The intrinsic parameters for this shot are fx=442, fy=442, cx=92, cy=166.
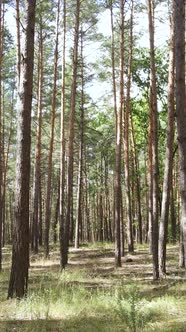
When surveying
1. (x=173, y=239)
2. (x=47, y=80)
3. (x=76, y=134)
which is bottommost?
(x=173, y=239)

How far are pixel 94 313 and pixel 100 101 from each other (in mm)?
20441

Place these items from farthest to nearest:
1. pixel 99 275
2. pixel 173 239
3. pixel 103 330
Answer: pixel 173 239, pixel 99 275, pixel 103 330

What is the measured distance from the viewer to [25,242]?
784 cm

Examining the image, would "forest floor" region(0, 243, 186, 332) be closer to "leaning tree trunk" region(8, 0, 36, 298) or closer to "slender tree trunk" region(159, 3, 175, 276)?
"leaning tree trunk" region(8, 0, 36, 298)

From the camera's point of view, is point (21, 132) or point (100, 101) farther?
point (100, 101)

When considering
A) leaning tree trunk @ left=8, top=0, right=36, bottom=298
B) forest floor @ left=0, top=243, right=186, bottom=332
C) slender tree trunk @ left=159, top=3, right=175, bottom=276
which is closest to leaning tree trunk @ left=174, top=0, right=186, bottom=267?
forest floor @ left=0, top=243, right=186, bottom=332

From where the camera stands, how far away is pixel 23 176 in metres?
7.96

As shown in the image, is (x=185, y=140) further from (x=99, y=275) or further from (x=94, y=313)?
(x=99, y=275)

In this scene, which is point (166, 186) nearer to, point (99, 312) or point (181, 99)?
point (181, 99)

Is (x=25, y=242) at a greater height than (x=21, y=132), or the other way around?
(x=21, y=132)

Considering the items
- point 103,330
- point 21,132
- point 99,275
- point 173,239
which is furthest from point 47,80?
point 103,330

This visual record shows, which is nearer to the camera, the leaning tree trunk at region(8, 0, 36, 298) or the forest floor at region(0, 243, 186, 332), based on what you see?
the forest floor at region(0, 243, 186, 332)

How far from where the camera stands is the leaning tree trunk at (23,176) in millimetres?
7770

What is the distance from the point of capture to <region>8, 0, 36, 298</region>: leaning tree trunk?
7.77 meters
